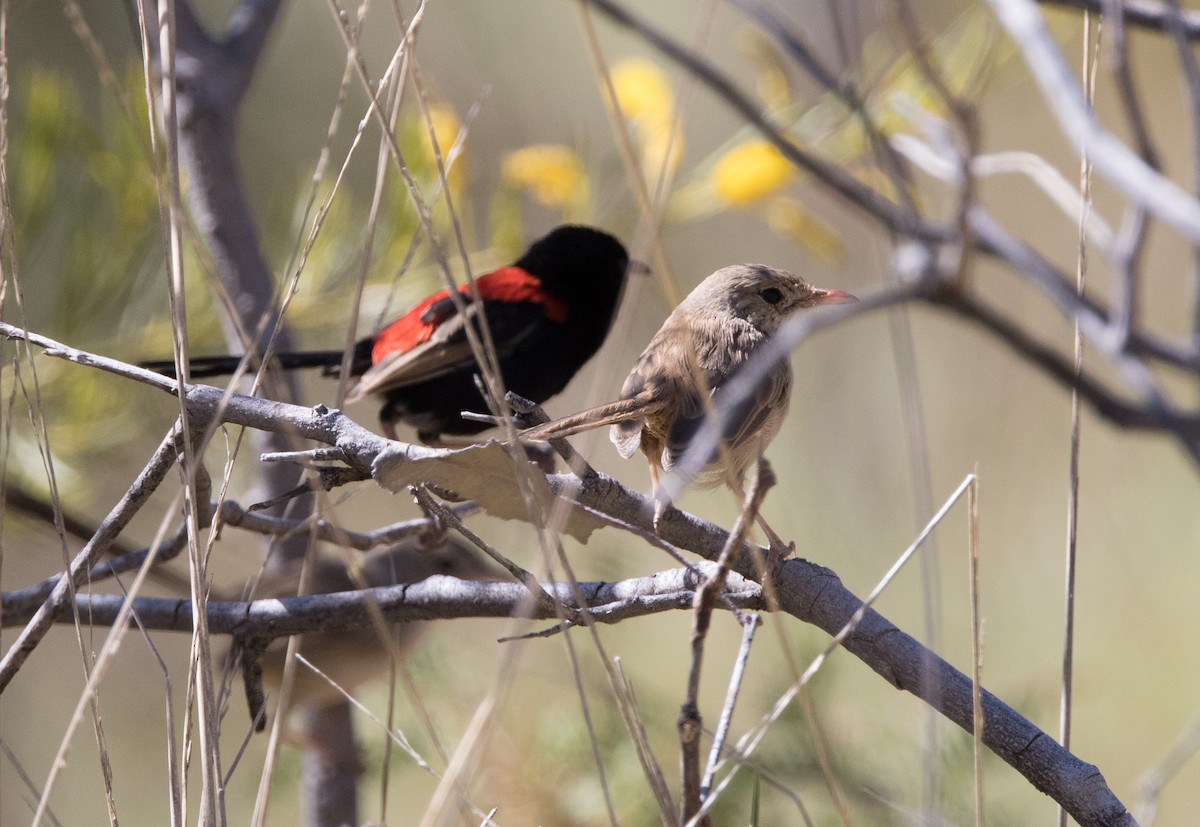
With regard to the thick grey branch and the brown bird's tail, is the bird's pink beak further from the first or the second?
the thick grey branch

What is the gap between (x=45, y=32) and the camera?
7660mm

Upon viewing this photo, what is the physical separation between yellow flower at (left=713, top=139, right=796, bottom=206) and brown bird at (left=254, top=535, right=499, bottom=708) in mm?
1488

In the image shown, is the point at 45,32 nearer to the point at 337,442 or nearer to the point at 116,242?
the point at 116,242

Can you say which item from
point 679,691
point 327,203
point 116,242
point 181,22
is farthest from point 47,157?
point 679,691

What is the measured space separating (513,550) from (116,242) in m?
1.82

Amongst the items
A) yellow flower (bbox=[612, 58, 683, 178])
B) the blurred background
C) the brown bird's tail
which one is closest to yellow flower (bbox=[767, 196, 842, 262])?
the blurred background

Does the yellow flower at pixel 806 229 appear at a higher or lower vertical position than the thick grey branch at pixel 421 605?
higher

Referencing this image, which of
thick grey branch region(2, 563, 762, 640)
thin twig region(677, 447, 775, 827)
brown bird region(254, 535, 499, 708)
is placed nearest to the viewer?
thin twig region(677, 447, 775, 827)

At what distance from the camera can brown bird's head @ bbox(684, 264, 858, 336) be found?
2.90 metres

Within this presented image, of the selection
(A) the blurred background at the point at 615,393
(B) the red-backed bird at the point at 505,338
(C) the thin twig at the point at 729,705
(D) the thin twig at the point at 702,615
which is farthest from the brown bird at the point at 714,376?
(B) the red-backed bird at the point at 505,338

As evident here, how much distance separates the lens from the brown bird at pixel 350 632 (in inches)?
110

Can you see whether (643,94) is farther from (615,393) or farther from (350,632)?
(350,632)

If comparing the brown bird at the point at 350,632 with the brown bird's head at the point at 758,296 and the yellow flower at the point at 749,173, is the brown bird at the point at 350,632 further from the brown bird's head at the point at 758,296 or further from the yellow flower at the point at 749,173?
the yellow flower at the point at 749,173

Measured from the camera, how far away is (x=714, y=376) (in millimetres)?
2559
